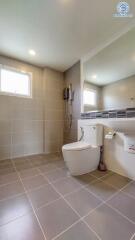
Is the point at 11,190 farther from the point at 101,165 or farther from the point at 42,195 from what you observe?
the point at 101,165

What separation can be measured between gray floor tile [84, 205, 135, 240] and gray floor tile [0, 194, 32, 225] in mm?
589

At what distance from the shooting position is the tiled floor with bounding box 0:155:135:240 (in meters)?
0.86

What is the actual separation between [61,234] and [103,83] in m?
2.09

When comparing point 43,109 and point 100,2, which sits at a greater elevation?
point 100,2

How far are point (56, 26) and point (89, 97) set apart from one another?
4.33 feet

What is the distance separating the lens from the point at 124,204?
1.15 meters

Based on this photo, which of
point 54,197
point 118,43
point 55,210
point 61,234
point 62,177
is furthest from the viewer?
point 118,43

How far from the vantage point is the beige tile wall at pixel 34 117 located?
99.0 inches

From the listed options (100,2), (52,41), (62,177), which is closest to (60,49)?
(52,41)

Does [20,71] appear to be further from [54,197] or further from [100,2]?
[54,197]

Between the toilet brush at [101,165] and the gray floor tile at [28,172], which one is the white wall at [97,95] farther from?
the gray floor tile at [28,172]

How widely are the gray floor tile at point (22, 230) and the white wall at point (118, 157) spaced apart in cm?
137

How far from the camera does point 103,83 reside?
2.10m

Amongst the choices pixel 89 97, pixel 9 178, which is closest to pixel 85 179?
pixel 9 178
